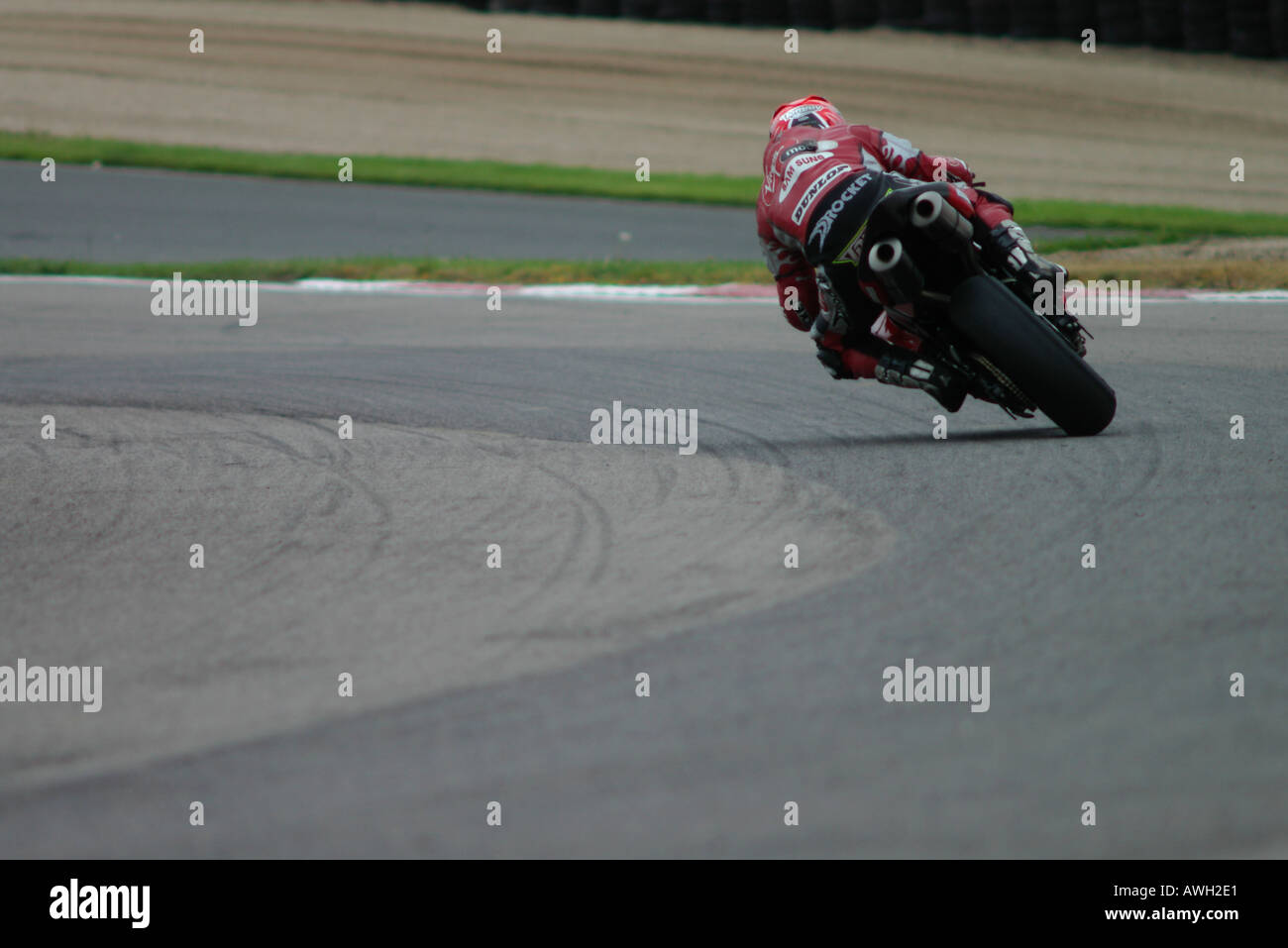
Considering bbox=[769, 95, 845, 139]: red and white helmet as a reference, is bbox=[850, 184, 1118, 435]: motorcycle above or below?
below

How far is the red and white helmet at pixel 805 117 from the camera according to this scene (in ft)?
22.1

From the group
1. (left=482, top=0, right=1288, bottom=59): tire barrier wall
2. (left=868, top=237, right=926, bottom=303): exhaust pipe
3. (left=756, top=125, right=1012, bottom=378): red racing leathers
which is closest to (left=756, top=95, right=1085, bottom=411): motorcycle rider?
(left=756, top=125, right=1012, bottom=378): red racing leathers

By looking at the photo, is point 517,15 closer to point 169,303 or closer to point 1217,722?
point 169,303

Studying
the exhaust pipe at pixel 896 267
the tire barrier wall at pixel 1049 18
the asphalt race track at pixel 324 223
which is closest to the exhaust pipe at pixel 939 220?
the exhaust pipe at pixel 896 267

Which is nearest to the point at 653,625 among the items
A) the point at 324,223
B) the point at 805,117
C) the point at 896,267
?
the point at 896,267

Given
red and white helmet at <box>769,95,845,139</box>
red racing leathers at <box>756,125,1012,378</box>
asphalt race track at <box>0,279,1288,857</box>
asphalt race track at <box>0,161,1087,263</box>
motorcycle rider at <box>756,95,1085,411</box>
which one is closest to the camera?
asphalt race track at <box>0,279,1288,857</box>

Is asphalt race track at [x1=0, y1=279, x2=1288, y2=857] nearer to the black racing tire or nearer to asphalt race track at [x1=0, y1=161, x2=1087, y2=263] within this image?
the black racing tire

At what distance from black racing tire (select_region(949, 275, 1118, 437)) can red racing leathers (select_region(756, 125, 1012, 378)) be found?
394 millimetres

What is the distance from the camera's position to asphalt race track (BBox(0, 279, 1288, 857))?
9.93 feet

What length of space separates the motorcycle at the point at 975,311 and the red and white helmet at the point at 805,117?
0.81m

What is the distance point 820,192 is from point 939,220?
0.63m

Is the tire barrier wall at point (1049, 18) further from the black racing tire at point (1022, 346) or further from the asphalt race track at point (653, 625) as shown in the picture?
the black racing tire at point (1022, 346)

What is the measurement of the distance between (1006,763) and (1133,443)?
338cm

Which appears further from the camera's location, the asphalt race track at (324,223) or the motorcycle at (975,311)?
the asphalt race track at (324,223)
